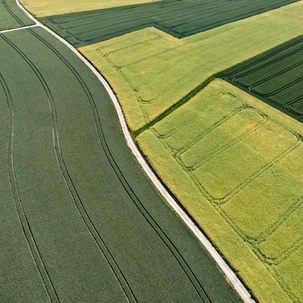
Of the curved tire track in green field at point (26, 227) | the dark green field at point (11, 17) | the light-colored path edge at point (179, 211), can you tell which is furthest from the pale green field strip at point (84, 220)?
the dark green field at point (11, 17)

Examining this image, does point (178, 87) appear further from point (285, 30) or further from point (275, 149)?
point (285, 30)

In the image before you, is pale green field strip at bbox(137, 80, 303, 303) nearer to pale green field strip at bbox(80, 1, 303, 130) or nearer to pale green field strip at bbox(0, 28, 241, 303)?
pale green field strip at bbox(0, 28, 241, 303)

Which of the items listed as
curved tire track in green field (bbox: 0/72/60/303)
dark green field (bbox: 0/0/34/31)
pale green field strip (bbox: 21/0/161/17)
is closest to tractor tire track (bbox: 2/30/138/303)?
curved tire track in green field (bbox: 0/72/60/303)

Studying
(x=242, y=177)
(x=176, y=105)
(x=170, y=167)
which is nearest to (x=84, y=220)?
(x=170, y=167)

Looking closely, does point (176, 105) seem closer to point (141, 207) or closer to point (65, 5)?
point (141, 207)

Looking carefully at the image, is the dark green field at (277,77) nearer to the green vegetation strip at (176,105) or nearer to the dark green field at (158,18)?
the green vegetation strip at (176,105)
